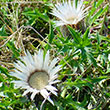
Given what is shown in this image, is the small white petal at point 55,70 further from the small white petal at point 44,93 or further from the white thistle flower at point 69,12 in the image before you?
the white thistle flower at point 69,12

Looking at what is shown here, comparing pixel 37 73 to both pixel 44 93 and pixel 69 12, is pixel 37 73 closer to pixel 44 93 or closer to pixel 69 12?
pixel 44 93

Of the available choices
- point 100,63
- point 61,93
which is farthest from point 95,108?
point 100,63

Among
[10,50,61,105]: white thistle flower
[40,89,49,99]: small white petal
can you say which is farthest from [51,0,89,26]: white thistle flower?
[40,89,49,99]: small white petal

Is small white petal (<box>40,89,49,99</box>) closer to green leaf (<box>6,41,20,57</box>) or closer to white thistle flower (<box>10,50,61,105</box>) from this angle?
white thistle flower (<box>10,50,61,105</box>)

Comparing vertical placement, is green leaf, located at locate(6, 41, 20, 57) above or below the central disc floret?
above

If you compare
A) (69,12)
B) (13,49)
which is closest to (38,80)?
(13,49)

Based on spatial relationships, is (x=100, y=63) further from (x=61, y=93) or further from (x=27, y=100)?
(x=27, y=100)

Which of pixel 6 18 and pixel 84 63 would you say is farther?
pixel 6 18
